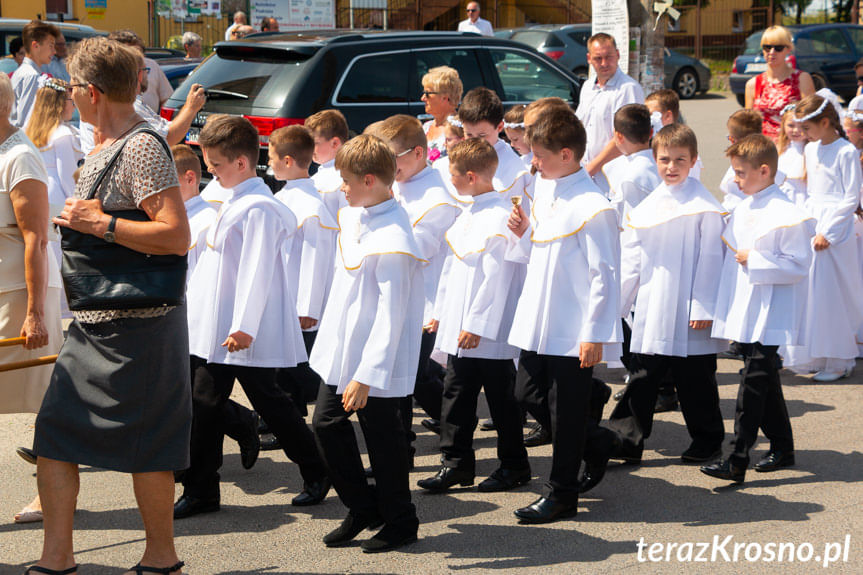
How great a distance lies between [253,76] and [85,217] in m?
6.01

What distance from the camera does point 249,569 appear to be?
14.1 feet

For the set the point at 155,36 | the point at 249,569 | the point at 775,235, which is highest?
the point at 155,36

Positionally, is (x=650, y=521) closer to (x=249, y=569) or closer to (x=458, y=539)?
(x=458, y=539)

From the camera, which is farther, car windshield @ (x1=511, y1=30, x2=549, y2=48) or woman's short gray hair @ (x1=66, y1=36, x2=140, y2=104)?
car windshield @ (x1=511, y1=30, x2=549, y2=48)

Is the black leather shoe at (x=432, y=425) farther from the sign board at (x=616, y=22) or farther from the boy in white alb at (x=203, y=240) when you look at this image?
the sign board at (x=616, y=22)

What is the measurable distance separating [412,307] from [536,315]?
2.06 feet

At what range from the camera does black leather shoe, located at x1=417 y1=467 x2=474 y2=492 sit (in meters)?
5.20

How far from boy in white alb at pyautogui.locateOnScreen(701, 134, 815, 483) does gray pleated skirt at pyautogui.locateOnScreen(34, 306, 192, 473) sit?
2718 mm

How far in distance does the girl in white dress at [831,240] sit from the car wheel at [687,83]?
2020cm

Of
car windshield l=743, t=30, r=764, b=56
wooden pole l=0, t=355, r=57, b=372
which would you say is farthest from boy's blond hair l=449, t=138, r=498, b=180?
car windshield l=743, t=30, r=764, b=56

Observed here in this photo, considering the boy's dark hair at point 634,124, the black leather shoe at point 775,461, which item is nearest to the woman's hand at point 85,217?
the black leather shoe at point 775,461

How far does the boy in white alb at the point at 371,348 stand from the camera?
4273mm

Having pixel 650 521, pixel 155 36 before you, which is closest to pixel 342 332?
pixel 650 521

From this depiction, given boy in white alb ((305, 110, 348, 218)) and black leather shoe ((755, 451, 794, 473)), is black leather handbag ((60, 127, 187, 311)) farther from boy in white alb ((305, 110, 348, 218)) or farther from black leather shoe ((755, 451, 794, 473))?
black leather shoe ((755, 451, 794, 473))
